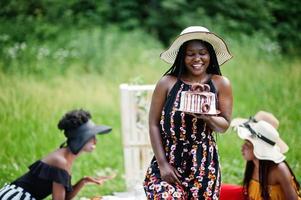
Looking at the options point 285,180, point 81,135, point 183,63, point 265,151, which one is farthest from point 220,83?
point 81,135

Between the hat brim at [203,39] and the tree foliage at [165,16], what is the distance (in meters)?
6.85

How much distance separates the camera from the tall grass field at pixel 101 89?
5734mm

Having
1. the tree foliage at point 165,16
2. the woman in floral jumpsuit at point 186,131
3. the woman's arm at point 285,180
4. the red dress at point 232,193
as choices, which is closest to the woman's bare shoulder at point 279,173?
the woman's arm at point 285,180

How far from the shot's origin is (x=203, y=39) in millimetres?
3230

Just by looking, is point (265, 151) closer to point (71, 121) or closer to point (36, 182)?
point (71, 121)

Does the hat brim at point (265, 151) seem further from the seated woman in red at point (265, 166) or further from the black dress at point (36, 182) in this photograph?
the black dress at point (36, 182)

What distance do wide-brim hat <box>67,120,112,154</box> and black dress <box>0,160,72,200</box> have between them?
21cm

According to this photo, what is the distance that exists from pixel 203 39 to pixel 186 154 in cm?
70

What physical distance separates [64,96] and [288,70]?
Answer: 3599 millimetres

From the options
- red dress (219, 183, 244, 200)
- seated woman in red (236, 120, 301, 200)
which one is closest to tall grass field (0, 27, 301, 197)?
red dress (219, 183, 244, 200)

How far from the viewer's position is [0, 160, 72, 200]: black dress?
3.89 m

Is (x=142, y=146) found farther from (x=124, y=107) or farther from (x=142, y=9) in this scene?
(x=142, y=9)

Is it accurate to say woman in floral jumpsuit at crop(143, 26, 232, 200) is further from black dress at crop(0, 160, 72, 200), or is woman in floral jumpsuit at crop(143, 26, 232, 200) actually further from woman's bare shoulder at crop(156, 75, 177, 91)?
black dress at crop(0, 160, 72, 200)

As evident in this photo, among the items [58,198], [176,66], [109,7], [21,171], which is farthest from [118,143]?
[109,7]
